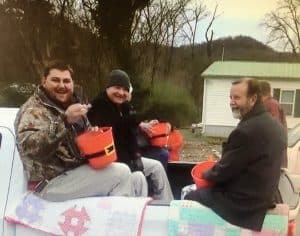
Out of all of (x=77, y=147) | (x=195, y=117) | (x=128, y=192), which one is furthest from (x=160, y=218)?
(x=195, y=117)

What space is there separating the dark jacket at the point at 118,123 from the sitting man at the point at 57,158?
0.70 m

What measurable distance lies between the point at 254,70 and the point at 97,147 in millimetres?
23876

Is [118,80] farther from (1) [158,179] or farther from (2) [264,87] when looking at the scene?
(2) [264,87]

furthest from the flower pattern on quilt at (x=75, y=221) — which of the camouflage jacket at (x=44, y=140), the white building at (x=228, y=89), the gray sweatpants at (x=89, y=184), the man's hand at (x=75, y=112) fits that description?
the white building at (x=228, y=89)

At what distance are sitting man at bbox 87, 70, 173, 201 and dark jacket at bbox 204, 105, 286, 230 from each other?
0.99 meters

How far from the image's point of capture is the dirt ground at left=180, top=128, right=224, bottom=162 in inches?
616

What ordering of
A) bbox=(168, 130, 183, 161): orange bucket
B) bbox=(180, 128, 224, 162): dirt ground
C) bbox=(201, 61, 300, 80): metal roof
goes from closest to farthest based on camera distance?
bbox=(168, 130, 183, 161): orange bucket < bbox=(180, 128, 224, 162): dirt ground < bbox=(201, 61, 300, 80): metal roof

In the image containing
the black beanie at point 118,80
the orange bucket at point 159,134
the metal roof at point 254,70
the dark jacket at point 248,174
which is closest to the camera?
the dark jacket at point 248,174

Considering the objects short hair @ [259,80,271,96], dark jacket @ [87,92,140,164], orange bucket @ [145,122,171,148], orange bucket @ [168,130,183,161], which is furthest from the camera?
orange bucket @ [168,130,183,161]

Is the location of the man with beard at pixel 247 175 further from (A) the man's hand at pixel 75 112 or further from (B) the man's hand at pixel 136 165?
(B) the man's hand at pixel 136 165

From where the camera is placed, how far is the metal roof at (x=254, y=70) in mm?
25266

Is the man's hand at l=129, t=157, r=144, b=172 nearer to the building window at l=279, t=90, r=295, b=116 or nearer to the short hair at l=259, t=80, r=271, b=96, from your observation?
the short hair at l=259, t=80, r=271, b=96

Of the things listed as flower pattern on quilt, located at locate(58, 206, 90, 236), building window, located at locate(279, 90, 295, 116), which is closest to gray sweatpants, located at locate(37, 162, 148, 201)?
flower pattern on quilt, located at locate(58, 206, 90, 236)

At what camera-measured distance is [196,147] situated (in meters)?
19.2
